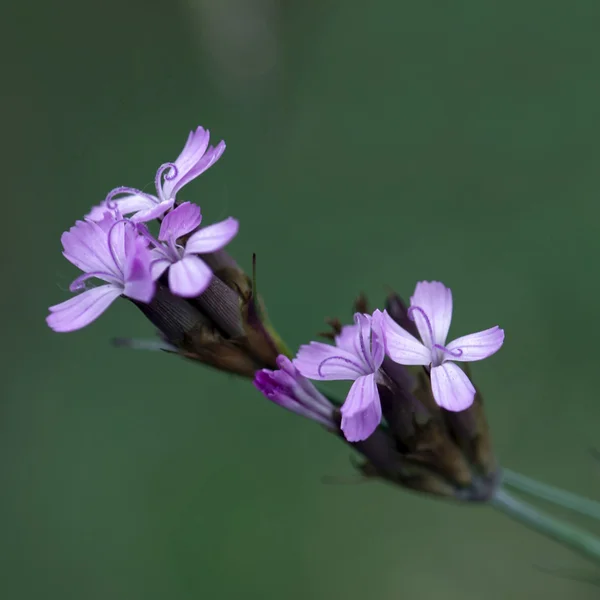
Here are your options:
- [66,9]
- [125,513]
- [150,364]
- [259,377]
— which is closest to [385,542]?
[125,513]

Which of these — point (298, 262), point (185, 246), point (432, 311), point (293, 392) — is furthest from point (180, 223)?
point (298, 262)

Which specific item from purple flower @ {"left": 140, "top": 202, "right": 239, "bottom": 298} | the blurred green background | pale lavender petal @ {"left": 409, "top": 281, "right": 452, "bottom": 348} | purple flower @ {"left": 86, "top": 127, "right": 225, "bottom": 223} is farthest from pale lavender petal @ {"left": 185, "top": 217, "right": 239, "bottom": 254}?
the blurred green background

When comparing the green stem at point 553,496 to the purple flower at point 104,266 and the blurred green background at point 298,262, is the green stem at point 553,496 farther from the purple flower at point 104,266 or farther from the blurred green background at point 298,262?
the blurred green background at point 298,262

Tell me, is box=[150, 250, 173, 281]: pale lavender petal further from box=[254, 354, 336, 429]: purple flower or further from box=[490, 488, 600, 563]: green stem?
box=[490, 488, 600, 563]: green stem

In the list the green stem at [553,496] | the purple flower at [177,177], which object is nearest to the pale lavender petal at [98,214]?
the purple flower at [177,177]

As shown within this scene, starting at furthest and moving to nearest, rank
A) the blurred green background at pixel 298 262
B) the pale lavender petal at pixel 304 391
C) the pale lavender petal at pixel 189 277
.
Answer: the blurred green background at pixel 298 262, the pale lavender petal at pixel 304 391, the pale lavender petal at pixel 189 277

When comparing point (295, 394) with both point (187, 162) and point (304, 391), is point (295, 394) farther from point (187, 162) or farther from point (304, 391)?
point (187, 162)

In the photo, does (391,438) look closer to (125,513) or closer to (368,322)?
(368,322)
